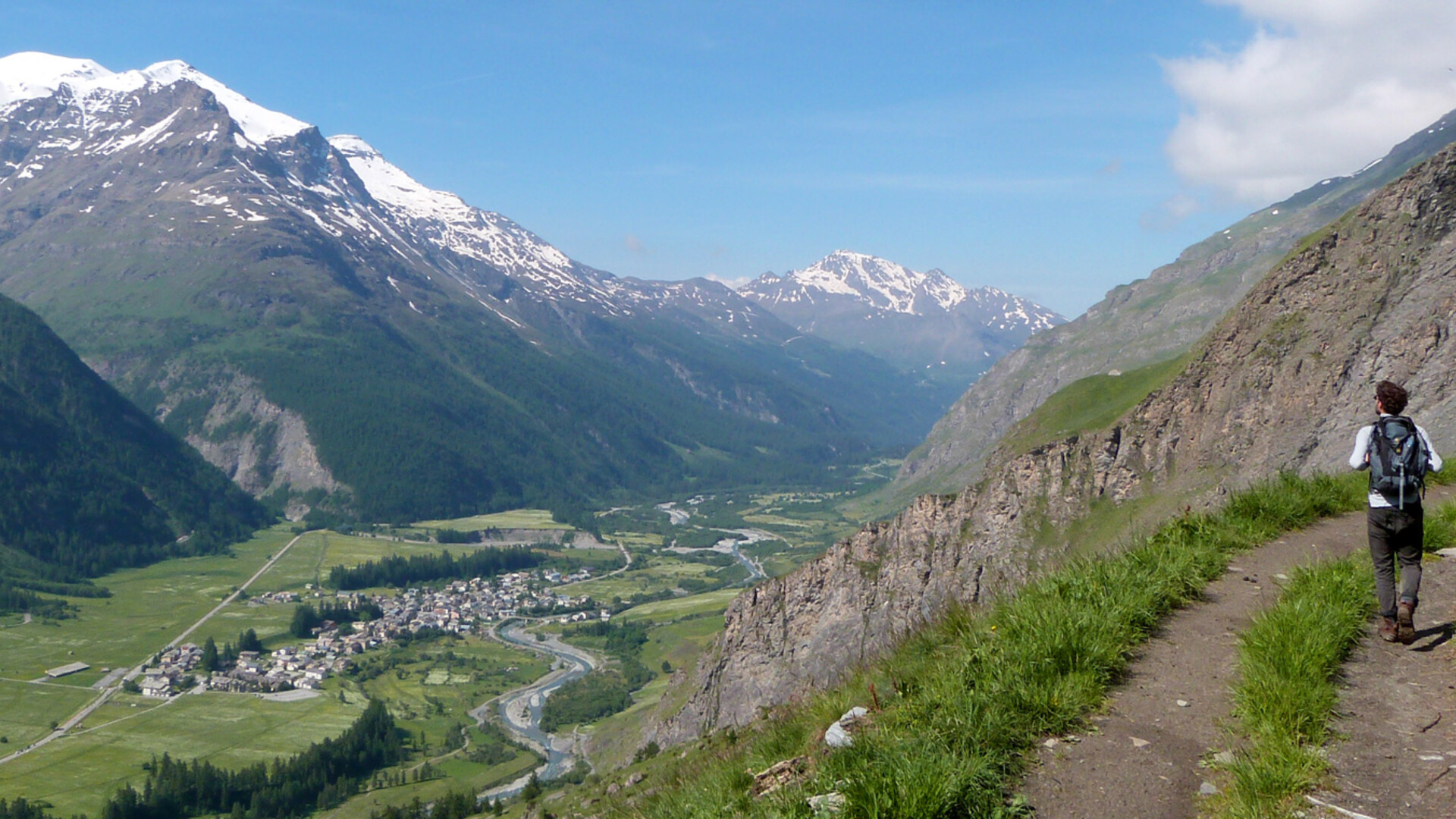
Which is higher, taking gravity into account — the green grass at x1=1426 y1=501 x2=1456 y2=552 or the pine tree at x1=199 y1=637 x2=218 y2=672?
the green grass at x1=1426 y1=501 x2=1456 y2=552

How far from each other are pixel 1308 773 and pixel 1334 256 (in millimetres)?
88548

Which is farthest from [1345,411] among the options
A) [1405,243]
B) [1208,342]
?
[1208,342]

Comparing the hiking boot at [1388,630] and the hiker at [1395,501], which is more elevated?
the hiker at [1395,501]

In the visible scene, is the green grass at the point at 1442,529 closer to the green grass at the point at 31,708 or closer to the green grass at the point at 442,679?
the green grass at the point at 442,679

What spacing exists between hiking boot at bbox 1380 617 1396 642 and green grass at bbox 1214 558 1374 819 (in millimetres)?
203

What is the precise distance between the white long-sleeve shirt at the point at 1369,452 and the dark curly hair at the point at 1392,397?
0.42 ft

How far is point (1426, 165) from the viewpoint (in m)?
74.9

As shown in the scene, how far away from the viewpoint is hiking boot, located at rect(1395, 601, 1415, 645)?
10.6 meters

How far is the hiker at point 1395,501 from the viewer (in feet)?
35.8

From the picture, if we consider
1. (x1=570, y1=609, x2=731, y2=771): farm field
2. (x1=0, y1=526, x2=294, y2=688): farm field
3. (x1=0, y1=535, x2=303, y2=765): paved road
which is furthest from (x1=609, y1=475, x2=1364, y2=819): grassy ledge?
(x1=0, y1=526, x2=294, y2=688): farm field

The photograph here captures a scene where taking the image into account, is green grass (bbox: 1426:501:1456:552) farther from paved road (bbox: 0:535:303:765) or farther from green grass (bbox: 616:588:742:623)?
green grass (bbox: 616:588:742:623)

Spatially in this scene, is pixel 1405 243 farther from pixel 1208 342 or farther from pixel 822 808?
pixel 822 808

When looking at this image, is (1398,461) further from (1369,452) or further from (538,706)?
(538,706)

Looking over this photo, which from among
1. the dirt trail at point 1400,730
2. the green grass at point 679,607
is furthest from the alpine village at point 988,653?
the green grass at point 679,607
